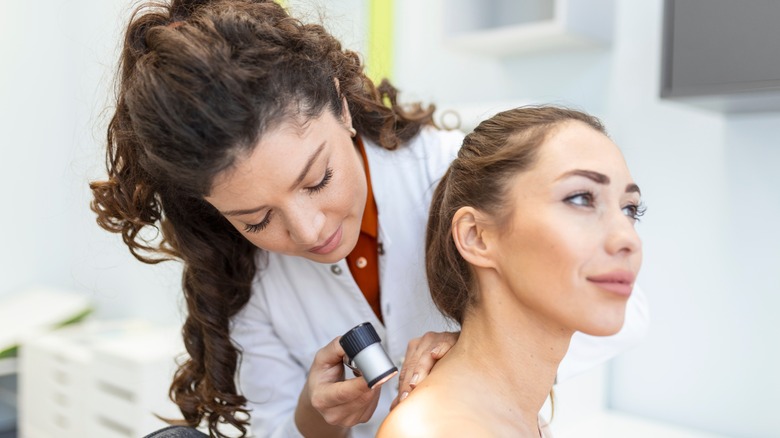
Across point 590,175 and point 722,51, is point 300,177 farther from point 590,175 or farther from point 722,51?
point 722,51

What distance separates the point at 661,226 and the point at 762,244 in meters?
0.23

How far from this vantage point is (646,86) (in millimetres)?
1705

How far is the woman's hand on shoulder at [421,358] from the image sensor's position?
96 centimetres

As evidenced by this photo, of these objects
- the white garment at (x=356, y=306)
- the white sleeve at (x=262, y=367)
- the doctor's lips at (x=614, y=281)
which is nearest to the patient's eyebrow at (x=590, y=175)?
the doctor's lips at (x=614, y=281)

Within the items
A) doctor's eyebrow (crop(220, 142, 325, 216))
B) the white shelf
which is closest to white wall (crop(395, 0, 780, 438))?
doctor's eyebrow (crop(220, 142, 325, 216))

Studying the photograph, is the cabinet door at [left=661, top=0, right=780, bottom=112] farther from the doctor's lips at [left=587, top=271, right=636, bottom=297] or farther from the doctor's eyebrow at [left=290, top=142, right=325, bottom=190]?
the doctor's eyebrow at [left=290, top=142, right=325, bottom=190]

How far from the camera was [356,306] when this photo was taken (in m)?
1.29

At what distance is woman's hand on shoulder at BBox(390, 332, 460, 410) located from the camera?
962mm

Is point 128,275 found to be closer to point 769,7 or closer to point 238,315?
point 238,315

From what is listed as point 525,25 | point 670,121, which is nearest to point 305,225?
point 525,25

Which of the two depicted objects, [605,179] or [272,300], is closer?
[605,179]

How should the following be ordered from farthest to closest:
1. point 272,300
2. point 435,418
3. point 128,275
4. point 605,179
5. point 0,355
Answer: point 128,275 → point 0,355 → point 272,300 → point 605,179 → point 435,418

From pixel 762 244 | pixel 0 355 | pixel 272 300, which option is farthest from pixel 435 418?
pixel 0 355

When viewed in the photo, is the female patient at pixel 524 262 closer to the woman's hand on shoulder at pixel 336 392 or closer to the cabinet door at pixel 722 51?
the woman's hand on shoulder at pixel 336 392
